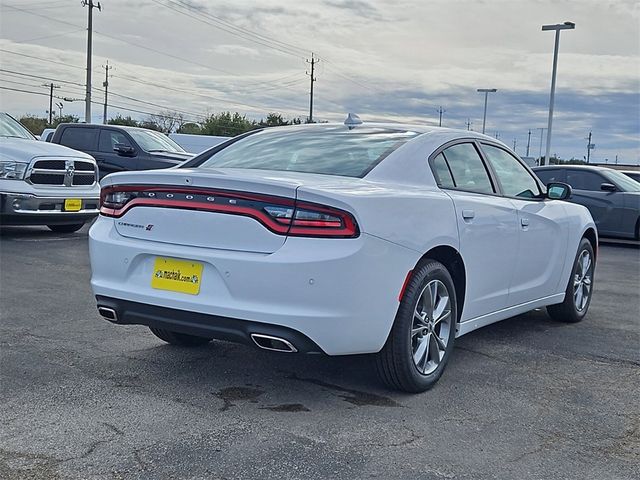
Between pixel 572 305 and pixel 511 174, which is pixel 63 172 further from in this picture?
pixel 572 305

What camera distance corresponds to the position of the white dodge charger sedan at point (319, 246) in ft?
11.9

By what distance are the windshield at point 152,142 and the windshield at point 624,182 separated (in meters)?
8.19

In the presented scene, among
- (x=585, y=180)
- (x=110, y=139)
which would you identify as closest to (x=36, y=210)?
(x=110, y=139)

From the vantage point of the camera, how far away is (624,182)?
14.1 meters

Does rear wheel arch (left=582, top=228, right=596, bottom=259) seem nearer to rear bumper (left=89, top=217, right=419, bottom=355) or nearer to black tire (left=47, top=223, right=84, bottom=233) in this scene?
rear bumper (left=89, top=217, right=419, bottom=355)

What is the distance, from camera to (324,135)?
16.0 feet

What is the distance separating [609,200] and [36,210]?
965cm

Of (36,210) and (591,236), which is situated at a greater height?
(591,236)

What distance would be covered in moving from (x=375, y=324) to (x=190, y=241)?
101 cm

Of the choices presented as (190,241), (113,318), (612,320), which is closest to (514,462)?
(190,241)

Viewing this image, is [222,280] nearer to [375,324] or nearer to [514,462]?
[375,324]

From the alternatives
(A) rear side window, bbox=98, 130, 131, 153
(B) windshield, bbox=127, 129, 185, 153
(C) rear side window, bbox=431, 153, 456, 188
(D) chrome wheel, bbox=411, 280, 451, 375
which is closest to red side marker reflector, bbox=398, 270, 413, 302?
(D) chrome wheel, bbox=411, 280, 451, 375

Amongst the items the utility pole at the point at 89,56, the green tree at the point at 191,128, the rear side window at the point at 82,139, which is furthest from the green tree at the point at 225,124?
the rear side window at the point at 82,139

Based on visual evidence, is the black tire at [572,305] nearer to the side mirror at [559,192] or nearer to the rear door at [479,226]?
the side mirror at [559,192]
